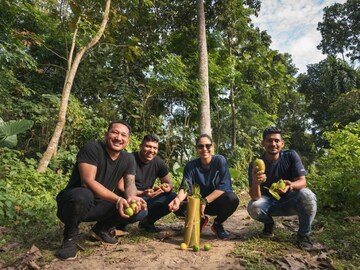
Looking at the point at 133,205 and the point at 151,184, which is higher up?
the point at 151,184

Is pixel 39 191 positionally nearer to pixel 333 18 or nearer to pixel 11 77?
pixel 11 77

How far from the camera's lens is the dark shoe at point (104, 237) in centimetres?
367

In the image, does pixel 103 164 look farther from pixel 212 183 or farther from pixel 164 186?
pixel 212 183

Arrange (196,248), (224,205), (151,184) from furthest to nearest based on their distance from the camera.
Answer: (151,184) → (224,205) → (196,248)

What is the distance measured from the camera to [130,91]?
9.93 m

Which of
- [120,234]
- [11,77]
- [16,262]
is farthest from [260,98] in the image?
[16,262]

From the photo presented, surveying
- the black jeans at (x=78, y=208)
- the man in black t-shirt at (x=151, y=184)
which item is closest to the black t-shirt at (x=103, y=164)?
the black jeans at (x=78, y=208)

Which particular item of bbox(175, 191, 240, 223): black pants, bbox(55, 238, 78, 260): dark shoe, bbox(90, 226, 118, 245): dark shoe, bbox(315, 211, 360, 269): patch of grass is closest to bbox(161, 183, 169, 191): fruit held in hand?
bbox(175, 191, 240, 223): black pants

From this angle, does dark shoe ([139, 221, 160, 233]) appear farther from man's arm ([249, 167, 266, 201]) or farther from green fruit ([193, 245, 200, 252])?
man's arm ([249, 167, 266, 201])

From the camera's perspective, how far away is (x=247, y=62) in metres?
13.7

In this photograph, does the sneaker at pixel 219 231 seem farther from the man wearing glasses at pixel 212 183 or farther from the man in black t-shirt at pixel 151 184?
the man in black t-shirt at pixel 151 184

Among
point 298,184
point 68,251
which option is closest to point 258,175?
point 298,184

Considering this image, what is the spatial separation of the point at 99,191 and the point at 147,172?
1324mm

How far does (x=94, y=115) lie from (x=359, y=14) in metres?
24.7
